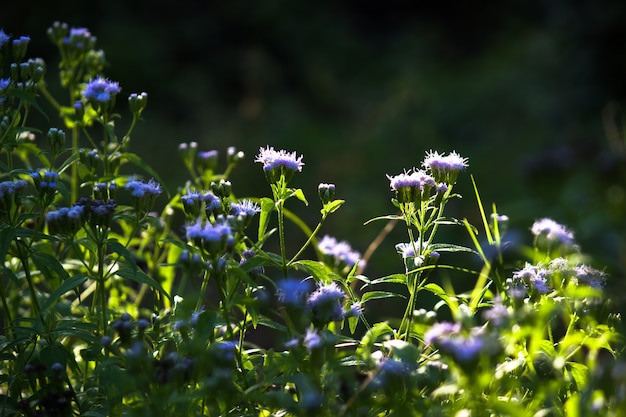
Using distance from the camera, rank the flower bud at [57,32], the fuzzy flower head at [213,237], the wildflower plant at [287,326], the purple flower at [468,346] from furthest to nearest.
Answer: the flower bud at [57,32] < the fuzzy flower head at [213,237] < the wildflower plant at [287,326] < the purple flower at [468,346]

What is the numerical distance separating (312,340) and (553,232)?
0.60 meters

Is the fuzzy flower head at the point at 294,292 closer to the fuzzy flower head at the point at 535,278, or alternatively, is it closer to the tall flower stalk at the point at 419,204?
the tall flower stalk at the point at 419,204

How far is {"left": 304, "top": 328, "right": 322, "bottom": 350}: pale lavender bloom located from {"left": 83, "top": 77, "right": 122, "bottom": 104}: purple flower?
0.82 metres

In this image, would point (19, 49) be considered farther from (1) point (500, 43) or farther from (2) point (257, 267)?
(1) point (500, 43)

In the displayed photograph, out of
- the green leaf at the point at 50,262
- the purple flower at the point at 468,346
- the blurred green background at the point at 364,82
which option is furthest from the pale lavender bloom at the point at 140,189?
the blurred green background at the point at 364,82

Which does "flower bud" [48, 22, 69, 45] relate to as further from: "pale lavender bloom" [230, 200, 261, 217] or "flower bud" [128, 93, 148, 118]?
"pale lavender bloom" [230, 200, 261, 217]

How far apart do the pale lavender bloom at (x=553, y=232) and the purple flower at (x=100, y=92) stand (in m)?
1.01

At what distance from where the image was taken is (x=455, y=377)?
3.85 feet

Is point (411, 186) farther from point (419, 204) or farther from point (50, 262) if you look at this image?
point (50, 262)

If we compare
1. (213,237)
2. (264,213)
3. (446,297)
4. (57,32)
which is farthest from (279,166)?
(57,32)

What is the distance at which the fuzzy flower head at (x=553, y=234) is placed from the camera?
4.88 ft

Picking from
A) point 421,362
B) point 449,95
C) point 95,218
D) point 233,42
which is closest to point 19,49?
point 95,218

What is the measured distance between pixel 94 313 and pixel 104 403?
10.1 inches

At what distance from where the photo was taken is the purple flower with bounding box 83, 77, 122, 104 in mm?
1782
